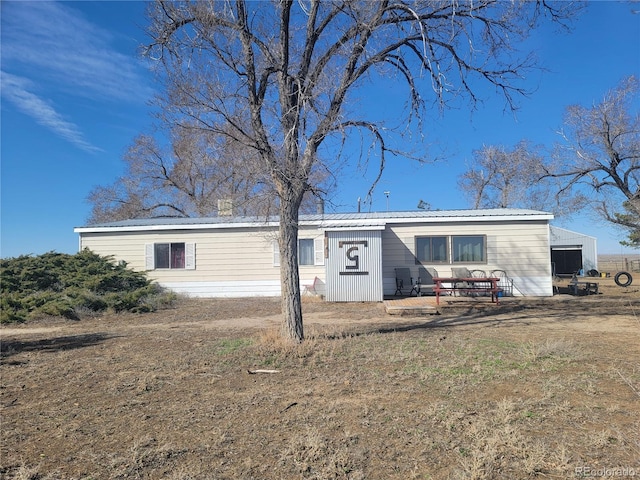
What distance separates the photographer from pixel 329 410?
4.15 meters

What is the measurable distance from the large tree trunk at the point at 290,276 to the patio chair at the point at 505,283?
1033 centimetres

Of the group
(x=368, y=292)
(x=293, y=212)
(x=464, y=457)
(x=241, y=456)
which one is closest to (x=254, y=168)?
(x=293, y=212)

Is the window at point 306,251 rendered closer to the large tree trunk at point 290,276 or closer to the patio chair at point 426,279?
the patio chair at point 426,279

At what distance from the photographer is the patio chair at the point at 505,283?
15.2m

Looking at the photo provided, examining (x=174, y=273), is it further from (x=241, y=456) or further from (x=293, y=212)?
(x=241, y=456)

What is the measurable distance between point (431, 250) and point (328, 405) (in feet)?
39.4

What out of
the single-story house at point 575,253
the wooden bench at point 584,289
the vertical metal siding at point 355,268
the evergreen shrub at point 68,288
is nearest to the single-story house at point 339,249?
the vertical metal siding at point 355,268

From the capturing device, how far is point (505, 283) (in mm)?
15297

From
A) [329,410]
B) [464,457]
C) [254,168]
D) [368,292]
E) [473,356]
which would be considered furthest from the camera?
[368,292]

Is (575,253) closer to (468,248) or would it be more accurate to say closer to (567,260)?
(567,260)

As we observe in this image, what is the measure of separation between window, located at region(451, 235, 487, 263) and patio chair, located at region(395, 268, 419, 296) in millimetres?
1666

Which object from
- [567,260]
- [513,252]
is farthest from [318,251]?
[567,260]

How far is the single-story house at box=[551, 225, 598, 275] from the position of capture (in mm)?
30266

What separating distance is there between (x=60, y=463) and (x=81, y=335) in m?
6.37
